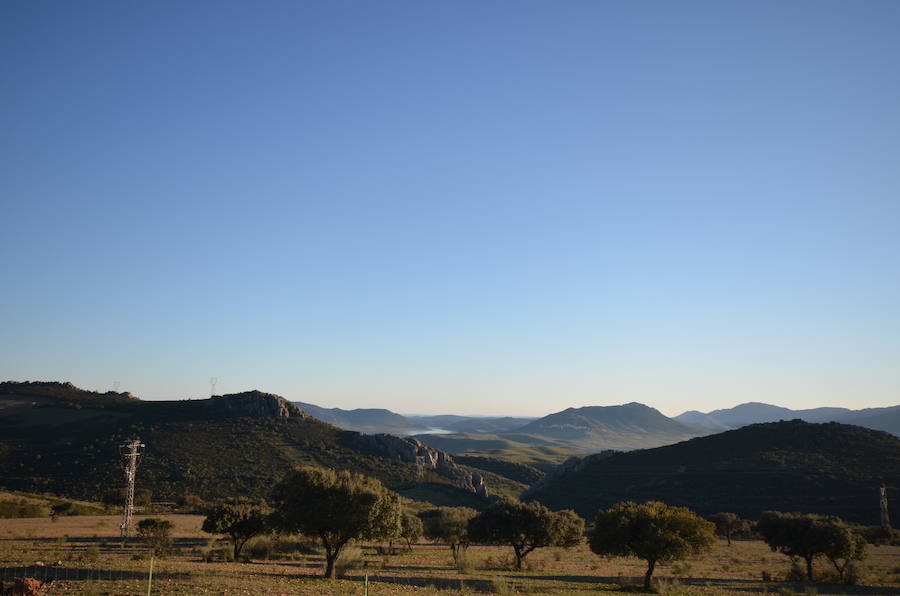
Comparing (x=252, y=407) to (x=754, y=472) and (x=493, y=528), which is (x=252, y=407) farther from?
(x=754, y=472)

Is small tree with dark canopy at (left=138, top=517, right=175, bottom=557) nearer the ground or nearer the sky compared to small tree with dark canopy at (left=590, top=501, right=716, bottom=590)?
nearer the ground

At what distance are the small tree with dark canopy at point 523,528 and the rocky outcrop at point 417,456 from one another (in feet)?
220

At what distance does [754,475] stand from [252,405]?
100 metres

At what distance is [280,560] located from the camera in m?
41.3

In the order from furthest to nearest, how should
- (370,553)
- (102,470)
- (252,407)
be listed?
(252,407) → (102,470) → (370,553)

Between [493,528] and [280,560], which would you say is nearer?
[280,560]

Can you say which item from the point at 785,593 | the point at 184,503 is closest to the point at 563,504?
the point at 184,503

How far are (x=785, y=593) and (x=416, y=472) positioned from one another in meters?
86.7

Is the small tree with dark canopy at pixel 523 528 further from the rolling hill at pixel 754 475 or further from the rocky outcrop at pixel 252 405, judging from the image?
the rocky outcrop at pixel 252 405

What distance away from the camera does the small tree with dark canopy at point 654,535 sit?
3334cm

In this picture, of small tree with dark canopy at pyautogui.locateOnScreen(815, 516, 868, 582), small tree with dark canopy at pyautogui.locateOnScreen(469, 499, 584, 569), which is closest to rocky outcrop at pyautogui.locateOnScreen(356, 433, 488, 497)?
small tree with dark canopy at pyautogui.locateOnScreen(469, 499, 584, 569)

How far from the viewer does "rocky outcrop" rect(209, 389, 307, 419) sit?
12207cm

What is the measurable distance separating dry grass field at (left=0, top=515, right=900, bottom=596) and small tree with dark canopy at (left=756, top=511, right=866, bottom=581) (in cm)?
199

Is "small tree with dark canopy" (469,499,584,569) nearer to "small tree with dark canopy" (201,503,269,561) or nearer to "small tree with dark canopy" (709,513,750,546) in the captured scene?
"small tree with dark canopy" (201,503,269,561)
